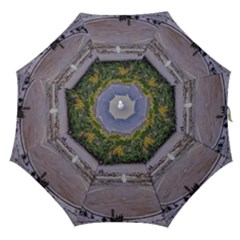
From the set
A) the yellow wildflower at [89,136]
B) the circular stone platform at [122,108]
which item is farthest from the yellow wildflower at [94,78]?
the yellow wildflower at [89,136]

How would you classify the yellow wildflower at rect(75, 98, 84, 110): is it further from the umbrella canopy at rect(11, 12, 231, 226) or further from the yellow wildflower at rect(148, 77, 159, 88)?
the yellow wildflower at rect(148, 77, 159, 88)

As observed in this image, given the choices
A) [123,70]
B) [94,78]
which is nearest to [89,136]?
[94,78]

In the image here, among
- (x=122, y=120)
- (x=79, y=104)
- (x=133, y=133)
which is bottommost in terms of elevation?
(x=133, y=133)

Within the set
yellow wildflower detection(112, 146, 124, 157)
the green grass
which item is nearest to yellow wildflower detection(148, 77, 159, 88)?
the green grass

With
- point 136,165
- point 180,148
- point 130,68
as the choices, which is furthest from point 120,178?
point 130,68

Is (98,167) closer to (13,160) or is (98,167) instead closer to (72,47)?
(13,160)

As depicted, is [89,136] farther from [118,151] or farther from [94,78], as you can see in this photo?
[94,78]

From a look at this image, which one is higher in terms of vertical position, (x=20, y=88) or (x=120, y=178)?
(x=20, y=88)
